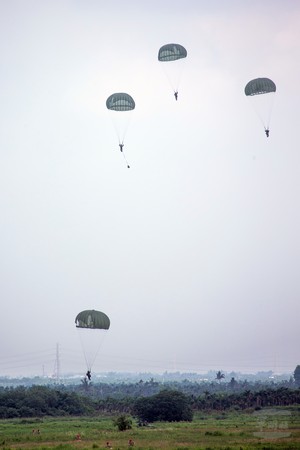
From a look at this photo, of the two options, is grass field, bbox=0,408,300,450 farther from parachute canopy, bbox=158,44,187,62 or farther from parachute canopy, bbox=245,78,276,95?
parachute canopy, bbox=158,44,187,62

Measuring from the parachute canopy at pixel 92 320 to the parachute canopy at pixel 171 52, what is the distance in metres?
24.8

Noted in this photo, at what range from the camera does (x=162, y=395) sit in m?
88.3

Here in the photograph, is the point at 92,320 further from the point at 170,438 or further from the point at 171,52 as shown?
the point at 171,52

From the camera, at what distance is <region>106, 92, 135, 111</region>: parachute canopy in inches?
2717

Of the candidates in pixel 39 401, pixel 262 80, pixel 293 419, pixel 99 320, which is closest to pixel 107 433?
pixel 99 320

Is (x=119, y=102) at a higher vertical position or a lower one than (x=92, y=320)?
higher

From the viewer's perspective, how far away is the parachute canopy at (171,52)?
68.6 metres

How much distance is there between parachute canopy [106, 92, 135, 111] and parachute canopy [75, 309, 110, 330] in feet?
64.3

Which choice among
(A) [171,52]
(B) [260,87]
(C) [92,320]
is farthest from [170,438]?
(A) [171,52]

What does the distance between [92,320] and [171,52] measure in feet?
86.7

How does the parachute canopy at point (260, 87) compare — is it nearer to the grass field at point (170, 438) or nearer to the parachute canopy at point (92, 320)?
the parachute canopy at point (92, 320)

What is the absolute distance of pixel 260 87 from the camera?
6644 cm

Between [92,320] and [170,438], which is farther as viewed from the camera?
[92,320]

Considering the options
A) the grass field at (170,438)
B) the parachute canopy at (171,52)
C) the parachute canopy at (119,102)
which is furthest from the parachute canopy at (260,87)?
the grass field at (170,438)
